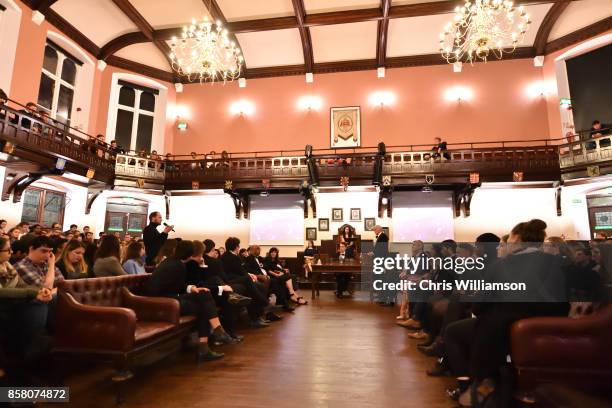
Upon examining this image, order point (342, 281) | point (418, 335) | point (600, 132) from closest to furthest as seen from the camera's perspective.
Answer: point (418, 335), point (342, 281), point (600, 132)

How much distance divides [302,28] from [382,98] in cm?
364

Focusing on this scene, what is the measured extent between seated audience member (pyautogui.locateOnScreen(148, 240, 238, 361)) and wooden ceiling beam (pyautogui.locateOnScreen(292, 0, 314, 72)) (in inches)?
366

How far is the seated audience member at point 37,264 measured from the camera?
2480 millimetres

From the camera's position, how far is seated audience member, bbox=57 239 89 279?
305 cm

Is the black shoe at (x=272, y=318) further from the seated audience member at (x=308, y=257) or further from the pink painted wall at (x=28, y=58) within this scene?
the pink painted wall at (x=28, y=58)

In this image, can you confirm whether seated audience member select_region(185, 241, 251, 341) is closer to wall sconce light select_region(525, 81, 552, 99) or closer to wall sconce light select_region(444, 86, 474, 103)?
wall sconce light select_region(444, 86, 474, 103)

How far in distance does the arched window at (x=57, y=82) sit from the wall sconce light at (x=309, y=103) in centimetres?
743

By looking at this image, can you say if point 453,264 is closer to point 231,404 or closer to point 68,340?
point 231,404

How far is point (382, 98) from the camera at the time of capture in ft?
39.5

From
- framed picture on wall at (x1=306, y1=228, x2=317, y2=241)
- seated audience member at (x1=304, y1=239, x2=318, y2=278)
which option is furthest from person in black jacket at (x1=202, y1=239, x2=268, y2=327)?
framed picture on wall at (x1=306, y1=228, x2=317, y2=241)

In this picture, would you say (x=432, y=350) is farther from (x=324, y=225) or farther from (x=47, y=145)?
(x=47, y=145)

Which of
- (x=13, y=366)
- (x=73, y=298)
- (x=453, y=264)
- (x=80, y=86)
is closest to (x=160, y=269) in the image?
(x=73, y=298)

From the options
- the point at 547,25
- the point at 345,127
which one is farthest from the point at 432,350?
the point at 547,25

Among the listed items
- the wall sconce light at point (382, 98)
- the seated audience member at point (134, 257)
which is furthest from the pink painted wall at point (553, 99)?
the seated audience member at point (134, 257)
